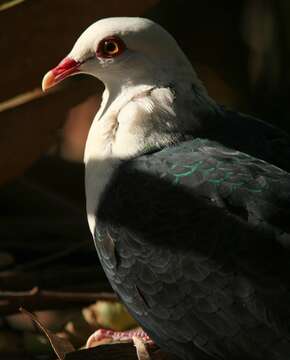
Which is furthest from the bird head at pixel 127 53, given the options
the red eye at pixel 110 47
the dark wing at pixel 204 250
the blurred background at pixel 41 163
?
the blurred background at pixel 41 163

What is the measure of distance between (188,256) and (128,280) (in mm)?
238

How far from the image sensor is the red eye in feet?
12.4

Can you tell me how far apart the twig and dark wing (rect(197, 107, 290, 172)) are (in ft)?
2.94

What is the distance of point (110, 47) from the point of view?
380 centimetres

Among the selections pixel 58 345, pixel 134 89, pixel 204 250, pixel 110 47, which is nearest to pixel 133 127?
pixel 134 89

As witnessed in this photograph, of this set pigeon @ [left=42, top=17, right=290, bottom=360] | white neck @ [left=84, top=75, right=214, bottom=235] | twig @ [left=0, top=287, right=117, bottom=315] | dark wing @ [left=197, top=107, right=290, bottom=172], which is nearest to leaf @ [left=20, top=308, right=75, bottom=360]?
pigeon @ [left=42, top=17, right=290, bottom=360]

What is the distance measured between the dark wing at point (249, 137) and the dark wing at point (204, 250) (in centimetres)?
13

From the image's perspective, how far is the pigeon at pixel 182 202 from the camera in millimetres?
3387

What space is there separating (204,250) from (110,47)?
2.58ft

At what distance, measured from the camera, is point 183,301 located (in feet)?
11.4

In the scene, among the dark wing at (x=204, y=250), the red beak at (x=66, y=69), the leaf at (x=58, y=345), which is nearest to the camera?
the dark wing at (x=204, y=250)

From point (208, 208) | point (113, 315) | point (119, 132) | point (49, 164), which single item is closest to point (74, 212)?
point (49, 164)

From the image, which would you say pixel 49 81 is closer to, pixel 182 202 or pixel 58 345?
pixel 182 202

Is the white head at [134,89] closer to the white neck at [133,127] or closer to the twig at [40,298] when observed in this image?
the white neck at [133,127]
